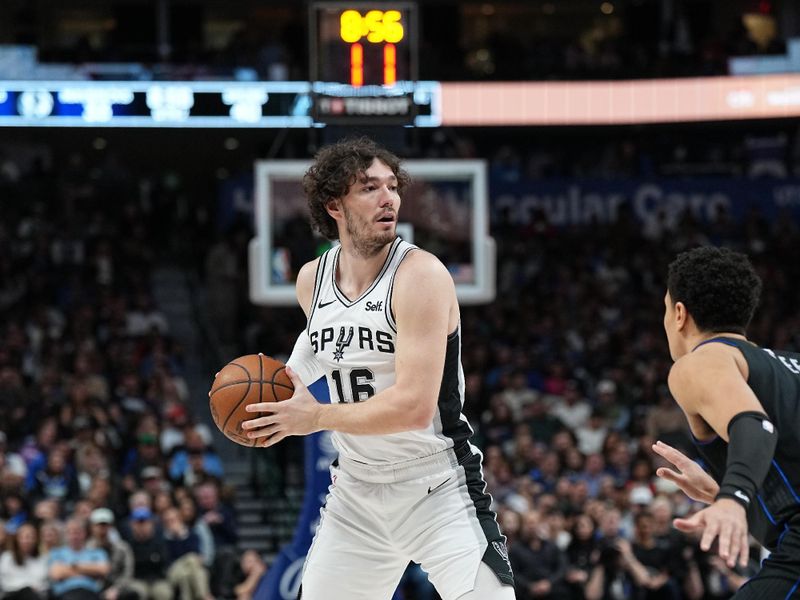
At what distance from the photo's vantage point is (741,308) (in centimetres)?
441

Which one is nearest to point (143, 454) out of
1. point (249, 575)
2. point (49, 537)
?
point (49, 537)

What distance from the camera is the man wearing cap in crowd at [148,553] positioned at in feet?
39.4

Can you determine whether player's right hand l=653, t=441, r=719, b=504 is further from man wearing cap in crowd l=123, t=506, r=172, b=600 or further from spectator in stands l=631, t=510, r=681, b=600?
man wearing cap in crowd l=123, t=506, r=172, b=600

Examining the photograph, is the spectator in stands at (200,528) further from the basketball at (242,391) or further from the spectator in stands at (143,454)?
the basketball at (242,391)

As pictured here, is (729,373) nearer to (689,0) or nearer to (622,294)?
(622,294)

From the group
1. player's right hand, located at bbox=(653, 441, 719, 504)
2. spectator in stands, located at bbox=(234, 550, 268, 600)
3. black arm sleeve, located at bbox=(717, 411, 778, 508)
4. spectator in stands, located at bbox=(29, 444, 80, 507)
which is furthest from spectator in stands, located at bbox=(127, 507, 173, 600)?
black arm sleeve, located at bbox=(717, 411, 778, 508)

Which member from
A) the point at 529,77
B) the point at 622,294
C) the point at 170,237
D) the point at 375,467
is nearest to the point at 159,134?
the point at 170,237

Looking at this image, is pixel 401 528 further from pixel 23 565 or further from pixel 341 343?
pixel 23 565

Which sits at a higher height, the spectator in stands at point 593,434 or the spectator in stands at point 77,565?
the spectator in stands at point 593,434

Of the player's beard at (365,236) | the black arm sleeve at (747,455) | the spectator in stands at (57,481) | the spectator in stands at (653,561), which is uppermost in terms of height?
the player's beard at (365,236)

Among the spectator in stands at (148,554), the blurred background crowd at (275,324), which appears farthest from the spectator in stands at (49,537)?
the spectator in stands at (148,554)

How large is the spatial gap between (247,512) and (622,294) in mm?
6976

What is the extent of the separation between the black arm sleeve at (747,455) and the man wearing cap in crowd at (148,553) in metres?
8.76

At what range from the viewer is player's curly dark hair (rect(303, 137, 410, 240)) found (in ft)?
16.2
